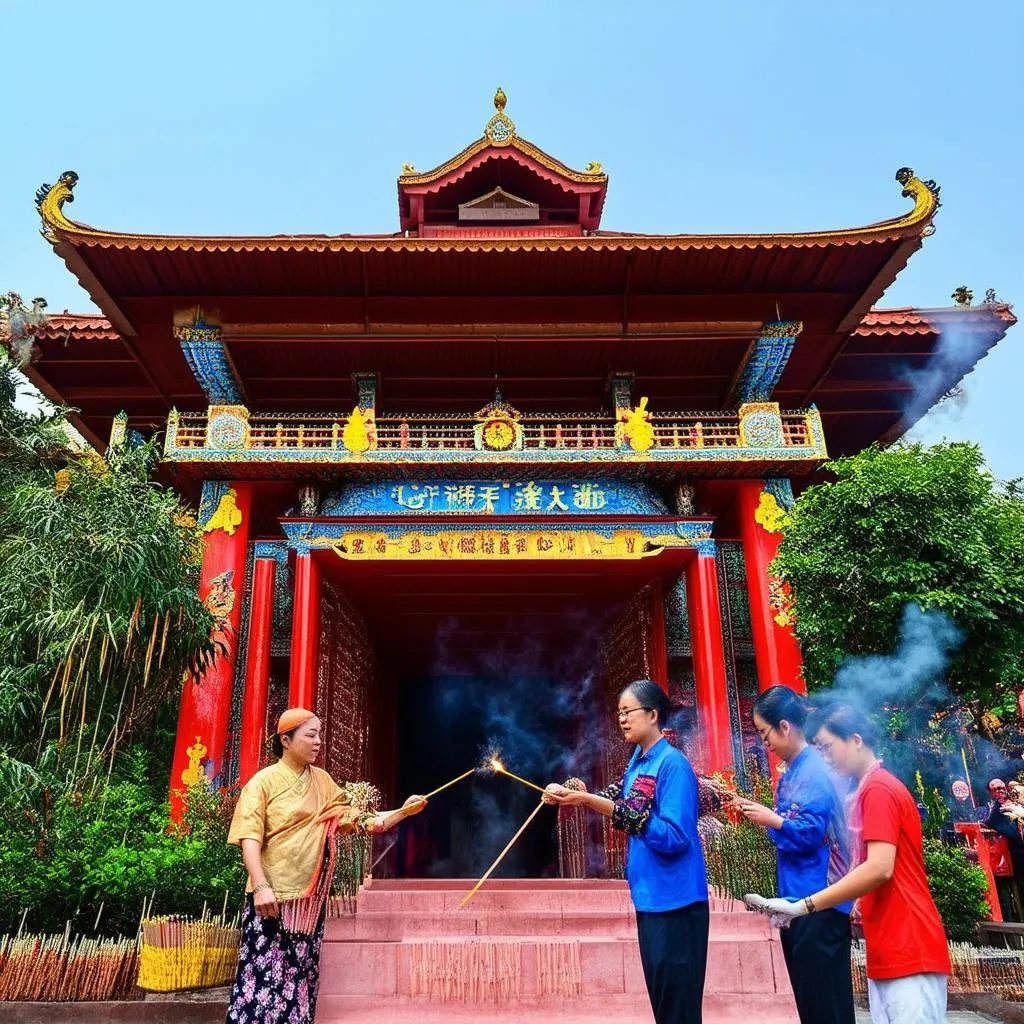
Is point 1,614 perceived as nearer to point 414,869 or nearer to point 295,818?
point 295,818

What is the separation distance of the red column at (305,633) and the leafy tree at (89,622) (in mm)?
1154

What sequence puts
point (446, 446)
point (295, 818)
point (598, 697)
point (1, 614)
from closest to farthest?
point (295, 818) < point (1, 614) < point (446, 446) < point (598, 697)

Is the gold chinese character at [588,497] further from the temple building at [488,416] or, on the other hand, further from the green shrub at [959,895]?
the green shrub at [959,895]

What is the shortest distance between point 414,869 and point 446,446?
26.5ft

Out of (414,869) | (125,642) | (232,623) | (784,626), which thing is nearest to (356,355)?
(232,623)

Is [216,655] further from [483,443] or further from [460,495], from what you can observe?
[483,443]

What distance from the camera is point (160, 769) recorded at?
32.8 feet

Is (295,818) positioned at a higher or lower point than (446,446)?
lower

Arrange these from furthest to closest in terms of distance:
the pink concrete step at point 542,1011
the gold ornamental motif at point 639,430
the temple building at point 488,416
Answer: the gold ornamental motif at point 639,430 → the temple building at point 488,416 → the pink concrete step at point 542,1011

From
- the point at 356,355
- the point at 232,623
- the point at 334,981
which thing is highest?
the point at 356,355

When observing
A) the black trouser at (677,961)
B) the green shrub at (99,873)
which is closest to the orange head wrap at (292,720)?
the black trouser at (677,961)

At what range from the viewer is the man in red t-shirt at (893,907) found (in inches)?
95.6

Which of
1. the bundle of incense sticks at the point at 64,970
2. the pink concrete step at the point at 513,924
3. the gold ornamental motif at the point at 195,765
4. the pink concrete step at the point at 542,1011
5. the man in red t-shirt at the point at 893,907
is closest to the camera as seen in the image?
the man in red t-shirt at the point at 893,907

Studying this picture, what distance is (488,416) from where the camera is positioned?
10.3 metres
